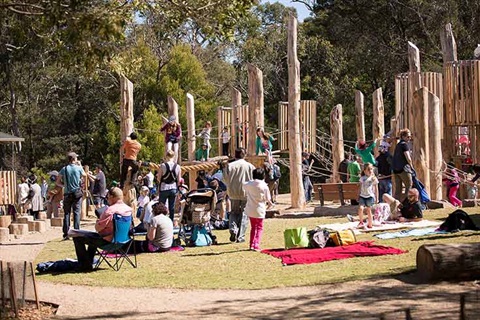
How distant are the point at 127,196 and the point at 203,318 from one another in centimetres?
1459

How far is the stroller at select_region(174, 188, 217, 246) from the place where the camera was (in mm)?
16141

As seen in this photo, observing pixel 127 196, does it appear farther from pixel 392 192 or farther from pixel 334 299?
pixel 334 299

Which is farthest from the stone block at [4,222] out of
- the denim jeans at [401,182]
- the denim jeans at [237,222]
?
the denim jeans at [401,182]

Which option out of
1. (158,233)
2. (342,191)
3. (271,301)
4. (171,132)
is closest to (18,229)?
(171,132)

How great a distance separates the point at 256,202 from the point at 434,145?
26.8 feet

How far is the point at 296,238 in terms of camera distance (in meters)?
15.0

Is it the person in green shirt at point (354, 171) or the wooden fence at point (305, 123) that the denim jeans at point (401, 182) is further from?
the wooden fence at point (305, 123)

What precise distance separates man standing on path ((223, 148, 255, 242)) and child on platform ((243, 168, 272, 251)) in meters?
0.75

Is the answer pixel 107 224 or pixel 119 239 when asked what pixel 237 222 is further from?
pixel 107 224

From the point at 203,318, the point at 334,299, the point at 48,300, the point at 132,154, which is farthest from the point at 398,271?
the point at 132,154

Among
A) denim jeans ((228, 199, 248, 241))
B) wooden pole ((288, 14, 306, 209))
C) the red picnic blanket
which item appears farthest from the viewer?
wooden pole ((288, 14, 306, 209))

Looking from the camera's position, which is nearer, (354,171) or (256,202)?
(256,202)

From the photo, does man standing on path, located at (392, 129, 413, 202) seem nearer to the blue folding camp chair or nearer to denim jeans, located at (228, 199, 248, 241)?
denim jeans, located at (228, 199, 248, 241)

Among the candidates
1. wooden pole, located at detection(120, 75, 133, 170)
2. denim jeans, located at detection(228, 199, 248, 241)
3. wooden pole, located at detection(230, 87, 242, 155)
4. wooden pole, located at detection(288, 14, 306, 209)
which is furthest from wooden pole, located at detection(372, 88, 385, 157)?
denim jeans, located at detection(228, 199, 248, 241)
